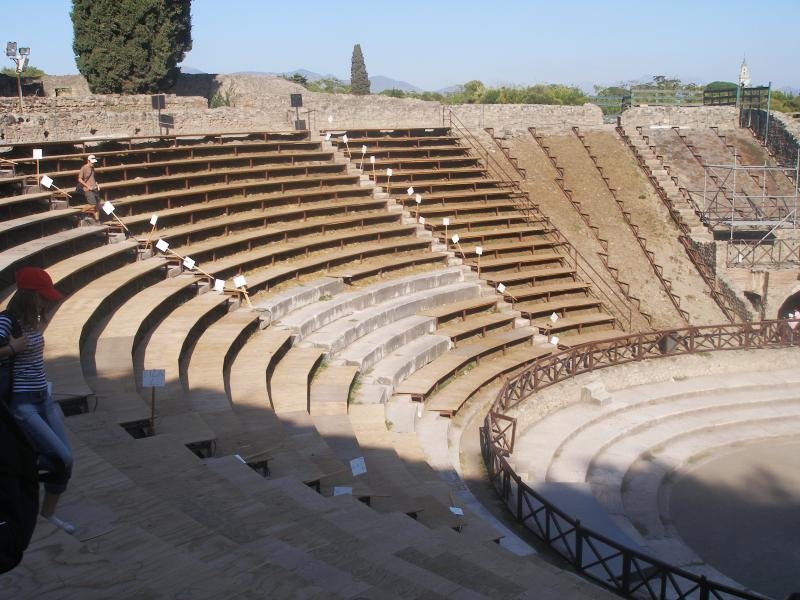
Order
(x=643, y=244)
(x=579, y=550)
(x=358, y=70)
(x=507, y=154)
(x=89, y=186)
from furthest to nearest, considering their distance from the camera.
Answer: (x=358, y=70)
(x=507, y=154)
(x=643, y=244)
(x=89, y=186)
(x=579, y=550)

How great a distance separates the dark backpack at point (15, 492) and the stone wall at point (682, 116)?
1011 inches

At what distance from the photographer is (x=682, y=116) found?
27016 millimetres

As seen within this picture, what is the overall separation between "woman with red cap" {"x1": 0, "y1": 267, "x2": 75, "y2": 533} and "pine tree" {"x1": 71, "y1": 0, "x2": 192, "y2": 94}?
72.8 ft

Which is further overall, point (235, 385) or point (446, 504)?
point (235, 385)

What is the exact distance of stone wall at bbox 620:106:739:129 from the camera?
2655 centimetres

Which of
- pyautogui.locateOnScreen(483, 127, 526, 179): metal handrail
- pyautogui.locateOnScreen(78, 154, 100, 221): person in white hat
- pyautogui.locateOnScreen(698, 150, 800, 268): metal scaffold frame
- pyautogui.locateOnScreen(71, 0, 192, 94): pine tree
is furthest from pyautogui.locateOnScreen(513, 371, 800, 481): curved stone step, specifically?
pyautogui.locateOnScreen(71, 0, 192, 94): pine tree

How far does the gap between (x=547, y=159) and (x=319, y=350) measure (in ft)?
42.3

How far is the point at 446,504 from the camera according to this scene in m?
8.56

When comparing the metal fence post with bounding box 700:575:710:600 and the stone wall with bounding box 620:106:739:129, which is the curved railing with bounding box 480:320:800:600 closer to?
the metal fence post with bounding box 700:575:710:600

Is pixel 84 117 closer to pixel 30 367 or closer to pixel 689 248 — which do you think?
pixel 689 248

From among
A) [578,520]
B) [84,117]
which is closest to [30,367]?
[578,520]

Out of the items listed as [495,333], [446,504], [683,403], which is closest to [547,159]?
[495,333]

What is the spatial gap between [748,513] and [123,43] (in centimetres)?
2120

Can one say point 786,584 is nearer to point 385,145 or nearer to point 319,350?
point 319,350
